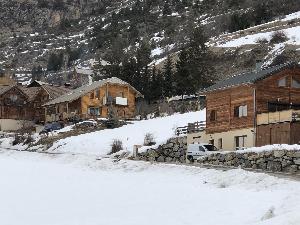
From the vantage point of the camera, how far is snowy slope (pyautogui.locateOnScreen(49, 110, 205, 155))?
173 feet

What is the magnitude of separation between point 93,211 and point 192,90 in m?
57.0

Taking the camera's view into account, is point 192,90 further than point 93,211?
Yes

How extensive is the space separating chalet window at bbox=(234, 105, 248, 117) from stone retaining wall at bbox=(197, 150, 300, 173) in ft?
21.9

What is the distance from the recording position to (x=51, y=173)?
36125 mm

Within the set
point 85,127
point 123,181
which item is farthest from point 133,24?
point 123,181

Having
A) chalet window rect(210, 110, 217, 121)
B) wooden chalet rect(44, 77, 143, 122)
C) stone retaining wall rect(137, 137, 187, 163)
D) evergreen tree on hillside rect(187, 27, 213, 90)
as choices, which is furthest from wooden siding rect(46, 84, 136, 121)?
chalet window rect(210, 110, 217, 121)

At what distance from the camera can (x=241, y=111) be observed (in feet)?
151

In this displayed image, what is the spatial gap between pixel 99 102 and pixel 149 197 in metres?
54.3

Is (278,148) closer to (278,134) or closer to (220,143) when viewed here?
(278,134)

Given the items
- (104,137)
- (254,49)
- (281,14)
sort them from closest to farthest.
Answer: (104,137) < (254,49) < (281,14)

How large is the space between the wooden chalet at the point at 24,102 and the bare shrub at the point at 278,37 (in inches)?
1472

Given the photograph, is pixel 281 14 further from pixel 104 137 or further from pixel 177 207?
pixel 177 207

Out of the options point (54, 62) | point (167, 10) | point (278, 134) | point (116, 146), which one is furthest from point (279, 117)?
point (167, 10)

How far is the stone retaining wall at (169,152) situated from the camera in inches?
1828
